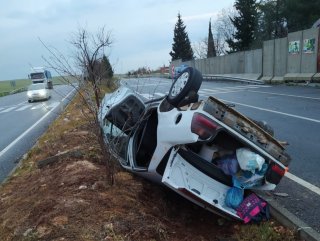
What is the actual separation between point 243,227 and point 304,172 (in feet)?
7.42

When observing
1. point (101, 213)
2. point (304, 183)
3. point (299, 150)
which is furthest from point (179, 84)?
point (299, 150)

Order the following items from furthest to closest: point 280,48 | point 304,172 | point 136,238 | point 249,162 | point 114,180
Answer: point 280,48 < point 304,172 < point 114,180 < point 249,162 < point 136,238

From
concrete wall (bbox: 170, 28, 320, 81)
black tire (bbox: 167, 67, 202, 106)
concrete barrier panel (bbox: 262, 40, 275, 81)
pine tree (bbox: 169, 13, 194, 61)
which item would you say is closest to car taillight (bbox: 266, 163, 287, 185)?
black tire (bbox: 167, 67, 202, 106)

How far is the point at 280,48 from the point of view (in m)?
28.5

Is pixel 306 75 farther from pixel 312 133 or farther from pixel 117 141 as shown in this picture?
pixel 117 141

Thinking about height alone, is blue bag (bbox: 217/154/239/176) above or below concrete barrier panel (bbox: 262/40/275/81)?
above

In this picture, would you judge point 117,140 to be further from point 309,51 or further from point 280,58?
point 280,58

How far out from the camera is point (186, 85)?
448cm

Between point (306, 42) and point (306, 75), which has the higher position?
point (306, 42)

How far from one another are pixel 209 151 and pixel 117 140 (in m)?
1.62

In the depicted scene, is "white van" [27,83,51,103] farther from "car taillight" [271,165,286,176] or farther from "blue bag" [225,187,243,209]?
"car taillight" [271,165,286,176]

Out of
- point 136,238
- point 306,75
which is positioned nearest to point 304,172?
point 136,238

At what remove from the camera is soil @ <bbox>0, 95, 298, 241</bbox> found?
388 centimetres

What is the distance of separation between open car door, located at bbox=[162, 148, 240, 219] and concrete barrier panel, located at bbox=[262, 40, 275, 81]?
2555 cm
